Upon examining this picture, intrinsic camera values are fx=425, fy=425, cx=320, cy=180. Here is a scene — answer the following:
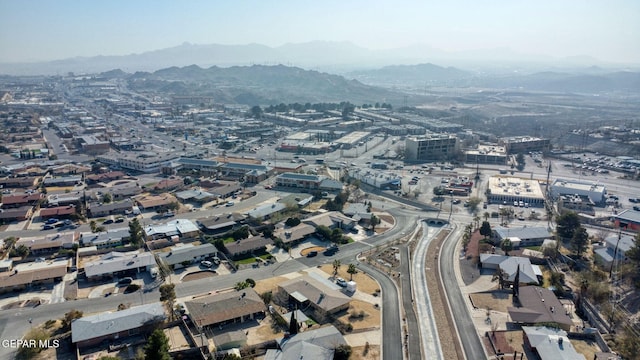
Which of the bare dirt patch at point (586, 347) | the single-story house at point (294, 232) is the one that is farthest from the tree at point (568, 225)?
the single-story house at point (294, 232)

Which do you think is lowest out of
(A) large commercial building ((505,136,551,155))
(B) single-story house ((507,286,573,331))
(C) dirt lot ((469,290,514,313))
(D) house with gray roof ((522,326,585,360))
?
(C) dirt lot ((469,290,514,313))

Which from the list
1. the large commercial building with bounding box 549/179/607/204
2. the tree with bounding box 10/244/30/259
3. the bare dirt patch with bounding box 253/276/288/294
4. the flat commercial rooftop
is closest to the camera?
the bare dirt patch with bounding box 253/276/288/294

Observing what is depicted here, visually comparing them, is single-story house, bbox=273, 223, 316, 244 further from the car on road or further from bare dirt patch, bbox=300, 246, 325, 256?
the car on road

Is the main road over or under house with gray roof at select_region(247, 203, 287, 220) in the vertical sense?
under

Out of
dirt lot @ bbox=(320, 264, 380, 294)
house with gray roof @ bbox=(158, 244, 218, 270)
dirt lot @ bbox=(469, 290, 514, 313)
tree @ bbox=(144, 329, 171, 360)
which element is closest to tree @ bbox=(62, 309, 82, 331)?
tree @ bbox=(144, 329, 171, 360)

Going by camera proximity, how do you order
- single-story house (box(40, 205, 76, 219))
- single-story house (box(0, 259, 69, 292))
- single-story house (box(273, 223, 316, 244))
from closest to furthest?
single-story house (box(0, 259, 69, 292)) < single-story house (box(273, 223, 316, 244)) < single-story house (box(40, 205, 76, 219))

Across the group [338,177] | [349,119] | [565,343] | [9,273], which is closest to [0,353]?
[9,273]

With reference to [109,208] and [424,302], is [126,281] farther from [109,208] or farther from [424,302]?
[424,302]
